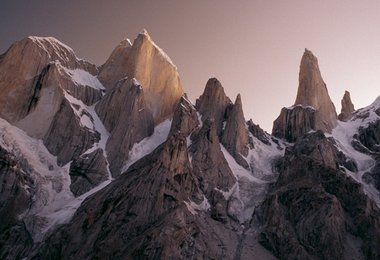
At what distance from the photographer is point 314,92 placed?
156 meters

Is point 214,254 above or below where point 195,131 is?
below

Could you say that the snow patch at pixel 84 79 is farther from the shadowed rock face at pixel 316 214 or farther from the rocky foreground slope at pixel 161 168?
the shadowed rock face at pixel 316 214

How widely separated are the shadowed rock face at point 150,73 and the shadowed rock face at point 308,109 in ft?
99.8

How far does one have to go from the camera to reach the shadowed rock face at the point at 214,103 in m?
137

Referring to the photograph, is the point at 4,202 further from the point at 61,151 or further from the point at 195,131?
the point at 195,131

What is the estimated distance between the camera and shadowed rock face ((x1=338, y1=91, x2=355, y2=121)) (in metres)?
170

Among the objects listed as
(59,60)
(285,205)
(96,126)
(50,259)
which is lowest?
(50,259)

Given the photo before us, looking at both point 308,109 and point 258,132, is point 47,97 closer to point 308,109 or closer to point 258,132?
point 258,132

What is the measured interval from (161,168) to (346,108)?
307 ft

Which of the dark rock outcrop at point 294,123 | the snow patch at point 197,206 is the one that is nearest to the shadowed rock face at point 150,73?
the dark rock outcrop at point 294,123

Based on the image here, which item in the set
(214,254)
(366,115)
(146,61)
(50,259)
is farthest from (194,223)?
(366,115)

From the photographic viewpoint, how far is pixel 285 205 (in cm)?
10481

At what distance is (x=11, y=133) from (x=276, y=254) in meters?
60.3

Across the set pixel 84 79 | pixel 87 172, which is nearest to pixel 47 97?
pixel 84 79
